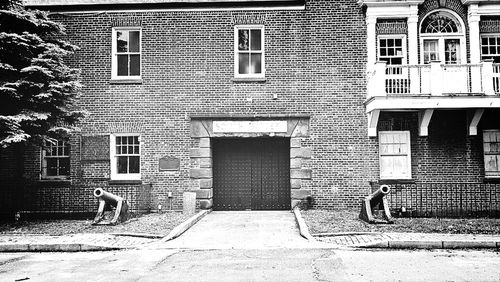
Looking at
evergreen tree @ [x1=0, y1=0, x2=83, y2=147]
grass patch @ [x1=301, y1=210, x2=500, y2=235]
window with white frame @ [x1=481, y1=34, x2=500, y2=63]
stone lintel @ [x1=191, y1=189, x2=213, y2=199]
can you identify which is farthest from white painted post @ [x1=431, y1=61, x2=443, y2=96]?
evergreen tree @ [x1=0, y1=0, x2=83, y2=147]

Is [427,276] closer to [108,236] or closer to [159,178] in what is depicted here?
[108,236]

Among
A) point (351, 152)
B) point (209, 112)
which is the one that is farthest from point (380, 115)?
point (209, 112)

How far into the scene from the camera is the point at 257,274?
7852 millimetres

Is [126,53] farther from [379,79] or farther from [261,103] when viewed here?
[379,79]

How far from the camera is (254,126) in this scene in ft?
54.4

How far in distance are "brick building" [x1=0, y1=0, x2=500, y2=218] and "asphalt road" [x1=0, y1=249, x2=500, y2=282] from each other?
6.58 m

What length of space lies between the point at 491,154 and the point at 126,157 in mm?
12660

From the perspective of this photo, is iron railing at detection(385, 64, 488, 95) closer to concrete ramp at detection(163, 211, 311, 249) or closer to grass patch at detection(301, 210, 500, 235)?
grass patch at detection(301, 210, 500, 235)

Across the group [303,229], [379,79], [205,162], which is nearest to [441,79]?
[379,79]

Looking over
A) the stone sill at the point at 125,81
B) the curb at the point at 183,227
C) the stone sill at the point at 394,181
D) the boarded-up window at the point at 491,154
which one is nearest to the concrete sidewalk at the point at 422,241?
the curb at the point at 183,227

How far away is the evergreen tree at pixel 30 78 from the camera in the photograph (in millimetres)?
13305

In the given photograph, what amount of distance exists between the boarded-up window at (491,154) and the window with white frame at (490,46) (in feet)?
8.43

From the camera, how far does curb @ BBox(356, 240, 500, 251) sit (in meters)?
10.2

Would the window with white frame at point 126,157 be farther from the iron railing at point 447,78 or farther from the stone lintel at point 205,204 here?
the iron railing at point 447,78
